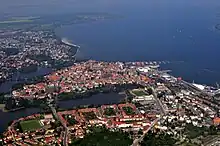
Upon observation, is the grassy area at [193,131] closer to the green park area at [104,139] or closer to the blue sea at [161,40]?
the green park area at [104,139]

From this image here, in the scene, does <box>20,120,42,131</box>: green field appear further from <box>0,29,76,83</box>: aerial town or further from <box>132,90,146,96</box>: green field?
<box>0,29,76,83</box>: aerial town

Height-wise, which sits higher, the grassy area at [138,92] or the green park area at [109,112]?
the grassy area at [138,92]

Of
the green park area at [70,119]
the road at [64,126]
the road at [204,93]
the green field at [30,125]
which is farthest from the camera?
the road at [204,93]

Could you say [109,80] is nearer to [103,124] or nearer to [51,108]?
[51,108]

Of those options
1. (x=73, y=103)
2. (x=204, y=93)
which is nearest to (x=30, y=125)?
(x=73, y=103)

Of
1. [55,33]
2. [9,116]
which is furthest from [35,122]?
[55,33]

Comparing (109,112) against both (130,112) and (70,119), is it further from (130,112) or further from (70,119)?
(70,119)

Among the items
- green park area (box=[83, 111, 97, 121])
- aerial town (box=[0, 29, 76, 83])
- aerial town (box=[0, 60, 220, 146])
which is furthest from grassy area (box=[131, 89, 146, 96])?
aerial town (box=[0, 29, 76, 83])

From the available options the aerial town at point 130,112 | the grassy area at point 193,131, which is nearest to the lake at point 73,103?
the aerial town at point 130,112
